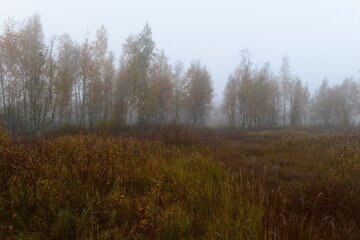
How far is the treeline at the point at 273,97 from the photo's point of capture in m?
34.6

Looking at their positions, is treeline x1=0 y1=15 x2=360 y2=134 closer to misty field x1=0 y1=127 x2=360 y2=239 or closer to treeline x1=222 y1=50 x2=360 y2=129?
treeline x1=222 y1=50 x2=360 y2=129

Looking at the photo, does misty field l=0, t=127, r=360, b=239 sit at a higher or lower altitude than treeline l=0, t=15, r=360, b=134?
lower

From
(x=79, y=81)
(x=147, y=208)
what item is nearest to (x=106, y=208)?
(x=147, y=208)

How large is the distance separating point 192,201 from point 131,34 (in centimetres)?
3146

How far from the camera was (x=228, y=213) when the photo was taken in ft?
8.27

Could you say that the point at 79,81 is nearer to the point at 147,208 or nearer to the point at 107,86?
the point at 107,86

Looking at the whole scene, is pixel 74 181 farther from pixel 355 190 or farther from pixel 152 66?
pixel 152 66

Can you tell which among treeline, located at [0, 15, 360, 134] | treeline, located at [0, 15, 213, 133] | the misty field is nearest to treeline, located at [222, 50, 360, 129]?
treeline, located at [0, 15, 360, 134]

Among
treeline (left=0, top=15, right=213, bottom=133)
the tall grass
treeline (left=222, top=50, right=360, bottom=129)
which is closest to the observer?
the tall grass

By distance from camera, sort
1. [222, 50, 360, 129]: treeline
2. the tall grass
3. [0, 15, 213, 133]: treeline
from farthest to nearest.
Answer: [222, 50, 360, 129]: treeline → [0, 15, 213, 133]: treeline → the tall grass

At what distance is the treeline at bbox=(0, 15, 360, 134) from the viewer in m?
18.4

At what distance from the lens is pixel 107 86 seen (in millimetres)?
29281

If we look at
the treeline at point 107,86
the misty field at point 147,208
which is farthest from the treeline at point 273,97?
the misty field at point 147,208

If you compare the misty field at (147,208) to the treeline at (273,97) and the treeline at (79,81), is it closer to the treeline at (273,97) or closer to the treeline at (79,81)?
the treeline at (79,81)
